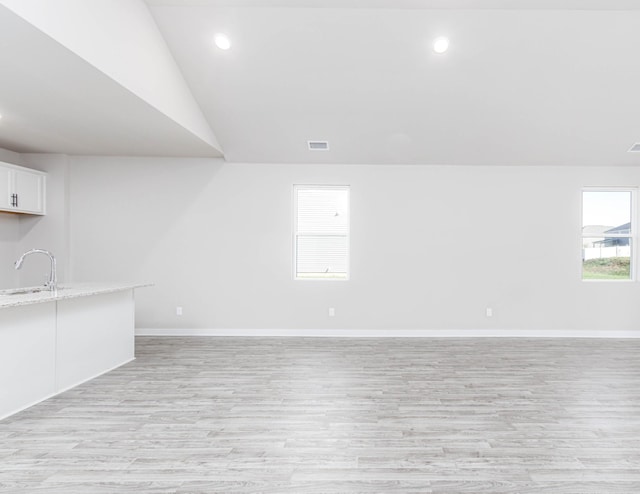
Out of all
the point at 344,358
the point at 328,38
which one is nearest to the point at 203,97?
the point at 328,38

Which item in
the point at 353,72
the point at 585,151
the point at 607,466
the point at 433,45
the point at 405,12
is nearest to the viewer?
the point at 607,466

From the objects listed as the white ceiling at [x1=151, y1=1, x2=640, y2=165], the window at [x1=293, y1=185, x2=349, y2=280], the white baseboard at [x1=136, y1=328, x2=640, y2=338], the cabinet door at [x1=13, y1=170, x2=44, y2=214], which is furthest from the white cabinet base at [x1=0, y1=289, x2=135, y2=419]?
the white ceiling at [x1=151, y1=1, x2=640, y2=165]

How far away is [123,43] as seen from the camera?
3117mm

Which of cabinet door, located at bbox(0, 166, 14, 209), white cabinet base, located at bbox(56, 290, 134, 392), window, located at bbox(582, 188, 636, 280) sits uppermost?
cabinet door, located at bbox(0, 166, 14, 209)

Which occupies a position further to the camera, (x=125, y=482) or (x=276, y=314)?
(x=276, y=314)

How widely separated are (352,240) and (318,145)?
4.61 ft

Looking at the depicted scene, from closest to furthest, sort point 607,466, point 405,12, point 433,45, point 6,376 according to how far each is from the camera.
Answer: point 607,466 → point 6,376 → point 405,12 → point 433,45

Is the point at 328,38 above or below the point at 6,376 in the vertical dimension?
above

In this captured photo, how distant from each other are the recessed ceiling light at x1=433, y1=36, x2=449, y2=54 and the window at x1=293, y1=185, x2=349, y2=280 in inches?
89.2

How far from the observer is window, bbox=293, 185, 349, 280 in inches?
224

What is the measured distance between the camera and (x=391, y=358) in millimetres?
4434

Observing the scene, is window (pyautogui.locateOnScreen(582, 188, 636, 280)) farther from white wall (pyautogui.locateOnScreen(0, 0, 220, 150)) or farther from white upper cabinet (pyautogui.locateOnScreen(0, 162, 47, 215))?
white upper cabinet (pyautogui.locateOnScreen(0, 162, 47, 215))

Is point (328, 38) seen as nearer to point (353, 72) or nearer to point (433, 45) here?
point (353, 72)

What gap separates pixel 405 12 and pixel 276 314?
3953 millimetres
